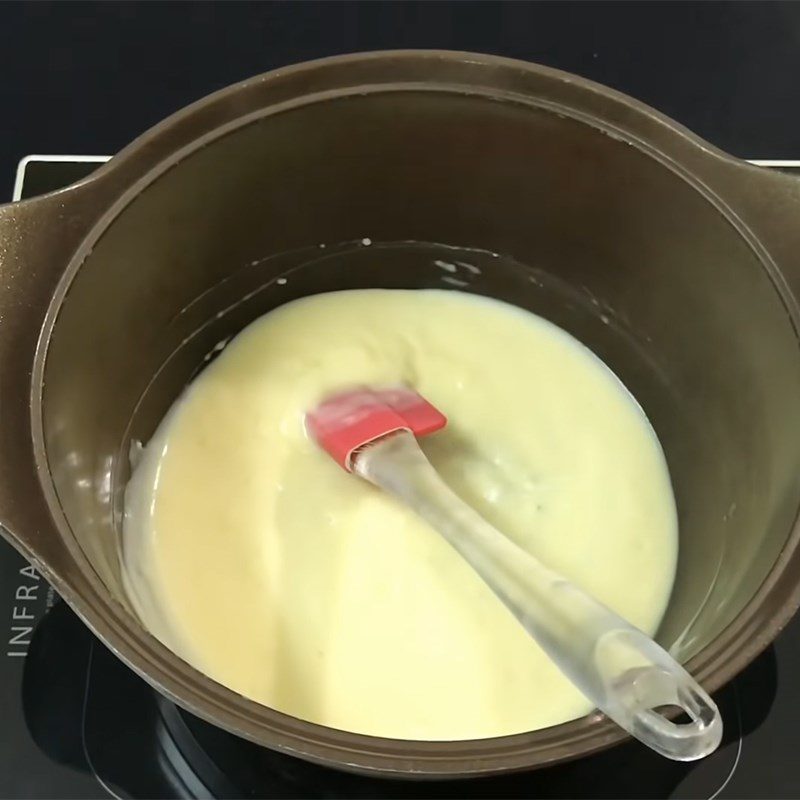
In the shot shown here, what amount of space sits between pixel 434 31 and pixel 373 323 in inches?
12.4

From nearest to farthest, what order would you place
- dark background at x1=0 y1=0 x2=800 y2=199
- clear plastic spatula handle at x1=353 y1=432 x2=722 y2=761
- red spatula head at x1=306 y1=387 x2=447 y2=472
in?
clear plastic spatula handle at x1=353 y1=432 x2=722 y2=761
red spatula head at x1=306 y1=387 x2=447 y2=472
dark background at x1=0 y1=0 x2=800 y2=199

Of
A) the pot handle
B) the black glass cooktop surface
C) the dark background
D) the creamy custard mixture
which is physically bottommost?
the black glass cooktop surface

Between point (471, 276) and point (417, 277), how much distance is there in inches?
1.9

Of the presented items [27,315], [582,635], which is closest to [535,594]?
[582,635]

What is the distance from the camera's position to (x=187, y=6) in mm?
1063

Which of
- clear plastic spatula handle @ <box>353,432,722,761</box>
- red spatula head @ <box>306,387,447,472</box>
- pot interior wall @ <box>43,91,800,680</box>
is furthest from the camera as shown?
red spatula head @ <box>306,387,447,472</box>

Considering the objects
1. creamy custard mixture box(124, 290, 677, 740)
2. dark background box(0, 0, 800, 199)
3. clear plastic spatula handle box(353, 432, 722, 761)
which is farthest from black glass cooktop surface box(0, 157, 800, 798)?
dark background box(0, 0, 800, 199)

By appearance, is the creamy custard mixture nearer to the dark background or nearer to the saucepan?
the saucepan

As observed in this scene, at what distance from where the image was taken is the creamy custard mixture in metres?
0.74

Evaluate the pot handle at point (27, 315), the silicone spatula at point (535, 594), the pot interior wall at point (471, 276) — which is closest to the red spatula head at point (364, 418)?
the silicone spatula at point (535, 594)

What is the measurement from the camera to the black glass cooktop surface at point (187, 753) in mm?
711

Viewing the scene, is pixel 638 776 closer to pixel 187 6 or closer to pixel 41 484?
pixel 41 484

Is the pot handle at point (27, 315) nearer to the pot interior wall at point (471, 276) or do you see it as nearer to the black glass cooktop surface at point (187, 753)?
the pot interior wall at point (471, 276)

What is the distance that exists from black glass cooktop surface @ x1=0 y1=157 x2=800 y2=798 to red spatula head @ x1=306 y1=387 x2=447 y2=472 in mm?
218
